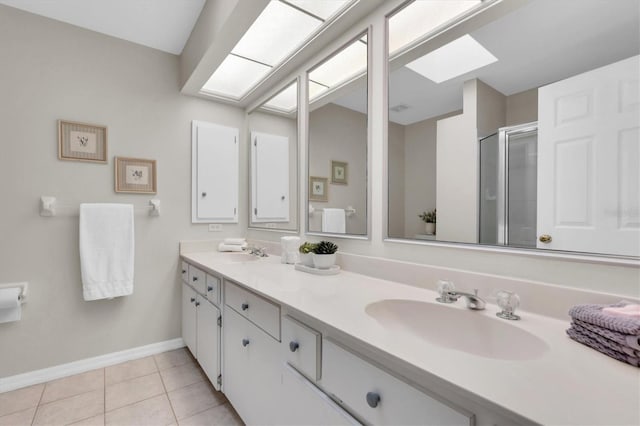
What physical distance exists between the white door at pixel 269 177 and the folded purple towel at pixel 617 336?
1798 mm

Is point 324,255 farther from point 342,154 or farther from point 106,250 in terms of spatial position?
point 106,250

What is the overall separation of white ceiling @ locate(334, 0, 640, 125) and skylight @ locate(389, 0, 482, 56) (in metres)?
0.17

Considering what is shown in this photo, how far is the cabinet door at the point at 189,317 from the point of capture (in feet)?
6.98

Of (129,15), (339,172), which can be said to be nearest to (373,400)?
(339,172)

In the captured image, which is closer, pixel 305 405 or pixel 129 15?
pixel 305 405

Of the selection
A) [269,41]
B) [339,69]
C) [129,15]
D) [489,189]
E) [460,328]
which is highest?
[129,15]

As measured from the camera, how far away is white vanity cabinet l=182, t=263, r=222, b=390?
170cm

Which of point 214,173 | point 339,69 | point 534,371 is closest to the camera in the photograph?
point 534,371

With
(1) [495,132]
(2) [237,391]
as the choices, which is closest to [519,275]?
(1) [495,132]

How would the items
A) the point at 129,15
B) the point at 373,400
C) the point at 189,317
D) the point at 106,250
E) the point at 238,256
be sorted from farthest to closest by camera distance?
the point at 238,256 < the point at 189,317 < the point at 106,250 < the point at 129,15 < the point at 373,400

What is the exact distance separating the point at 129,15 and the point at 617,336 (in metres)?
Result: 2.88

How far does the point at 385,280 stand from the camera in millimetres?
1346

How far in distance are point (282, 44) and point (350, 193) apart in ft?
3.56

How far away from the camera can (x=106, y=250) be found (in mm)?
2131
